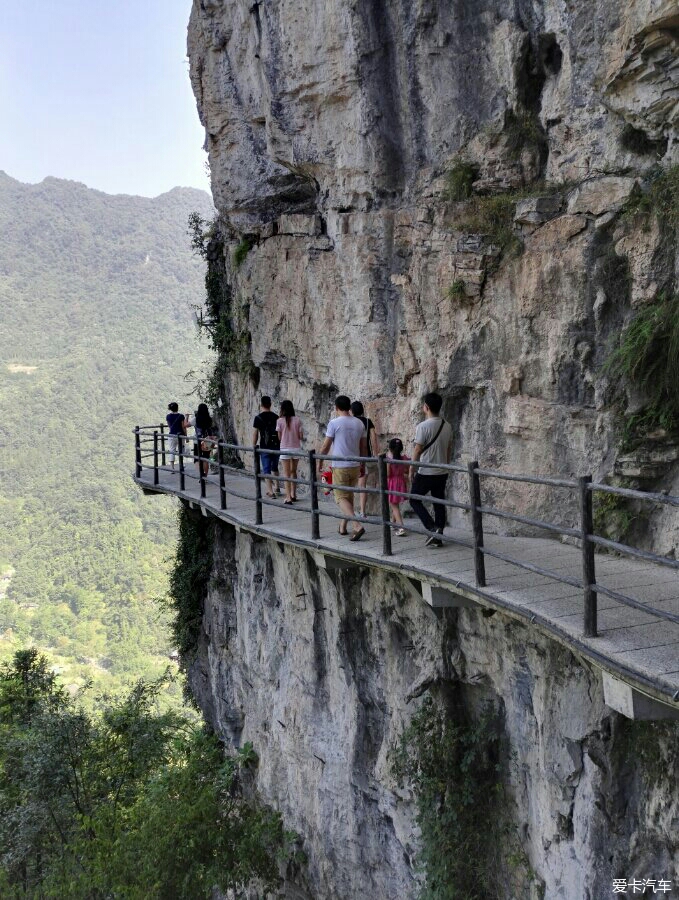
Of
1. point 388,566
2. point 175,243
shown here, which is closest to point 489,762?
point 388,566

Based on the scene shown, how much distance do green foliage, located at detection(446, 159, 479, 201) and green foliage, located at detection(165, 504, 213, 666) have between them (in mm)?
8639

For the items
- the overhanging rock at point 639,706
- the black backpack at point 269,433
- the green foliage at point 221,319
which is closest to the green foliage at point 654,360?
the overhanging rock at point 639,706

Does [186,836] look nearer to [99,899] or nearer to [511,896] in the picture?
[99,899]

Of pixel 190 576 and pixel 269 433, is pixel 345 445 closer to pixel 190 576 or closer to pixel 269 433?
pixel 269 433

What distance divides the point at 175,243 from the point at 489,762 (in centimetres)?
14380

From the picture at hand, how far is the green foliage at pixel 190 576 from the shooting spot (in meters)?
15.6

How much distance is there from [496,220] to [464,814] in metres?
5.91

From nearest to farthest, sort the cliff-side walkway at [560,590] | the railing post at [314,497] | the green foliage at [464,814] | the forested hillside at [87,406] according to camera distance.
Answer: the cliff-side walkway at [560,590]
the green foliage at [464,814]
the railing post at [314,497]
the forested hillside at [87,406]

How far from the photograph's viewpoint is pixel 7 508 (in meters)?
86.7

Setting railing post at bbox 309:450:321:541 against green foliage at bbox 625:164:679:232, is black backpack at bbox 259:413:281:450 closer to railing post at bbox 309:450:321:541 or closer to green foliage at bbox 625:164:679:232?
railing post at bbox 309:450:321:541

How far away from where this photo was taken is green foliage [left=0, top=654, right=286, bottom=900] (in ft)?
36.0

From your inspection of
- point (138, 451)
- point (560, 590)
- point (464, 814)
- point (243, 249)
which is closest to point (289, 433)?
point (243, 249)

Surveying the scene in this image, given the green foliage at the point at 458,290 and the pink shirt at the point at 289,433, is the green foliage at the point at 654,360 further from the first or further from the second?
the pink shirt at the point at 289,433

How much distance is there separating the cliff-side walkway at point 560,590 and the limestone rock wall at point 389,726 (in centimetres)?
79
